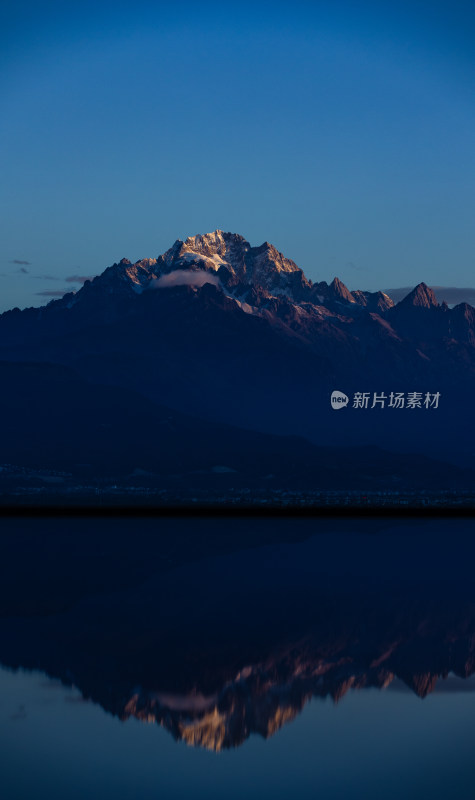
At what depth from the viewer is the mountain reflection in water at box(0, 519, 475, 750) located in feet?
51.2

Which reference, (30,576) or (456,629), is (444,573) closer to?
(456,629)

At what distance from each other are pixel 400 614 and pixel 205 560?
431 inches

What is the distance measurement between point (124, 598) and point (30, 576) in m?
4.68

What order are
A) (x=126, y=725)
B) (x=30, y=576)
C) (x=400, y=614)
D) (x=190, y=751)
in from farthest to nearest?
(x=30, y=576)
(x=400, y=614)
(x=126, y=725)
(x=190, y=751)

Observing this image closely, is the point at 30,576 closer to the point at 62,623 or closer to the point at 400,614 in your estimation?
the point at 62,623

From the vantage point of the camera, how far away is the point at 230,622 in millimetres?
21203

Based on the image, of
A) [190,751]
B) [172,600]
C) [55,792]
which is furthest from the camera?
[172,600]

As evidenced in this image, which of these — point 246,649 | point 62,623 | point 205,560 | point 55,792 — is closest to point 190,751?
point 55,792

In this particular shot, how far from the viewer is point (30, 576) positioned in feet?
91.5

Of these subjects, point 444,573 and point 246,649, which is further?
point 444,573

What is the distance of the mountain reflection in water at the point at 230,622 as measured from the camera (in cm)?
1559

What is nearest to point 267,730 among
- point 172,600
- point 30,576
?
point 172,600

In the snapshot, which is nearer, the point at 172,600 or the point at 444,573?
the point at 172,600

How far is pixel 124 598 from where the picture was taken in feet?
80.1
